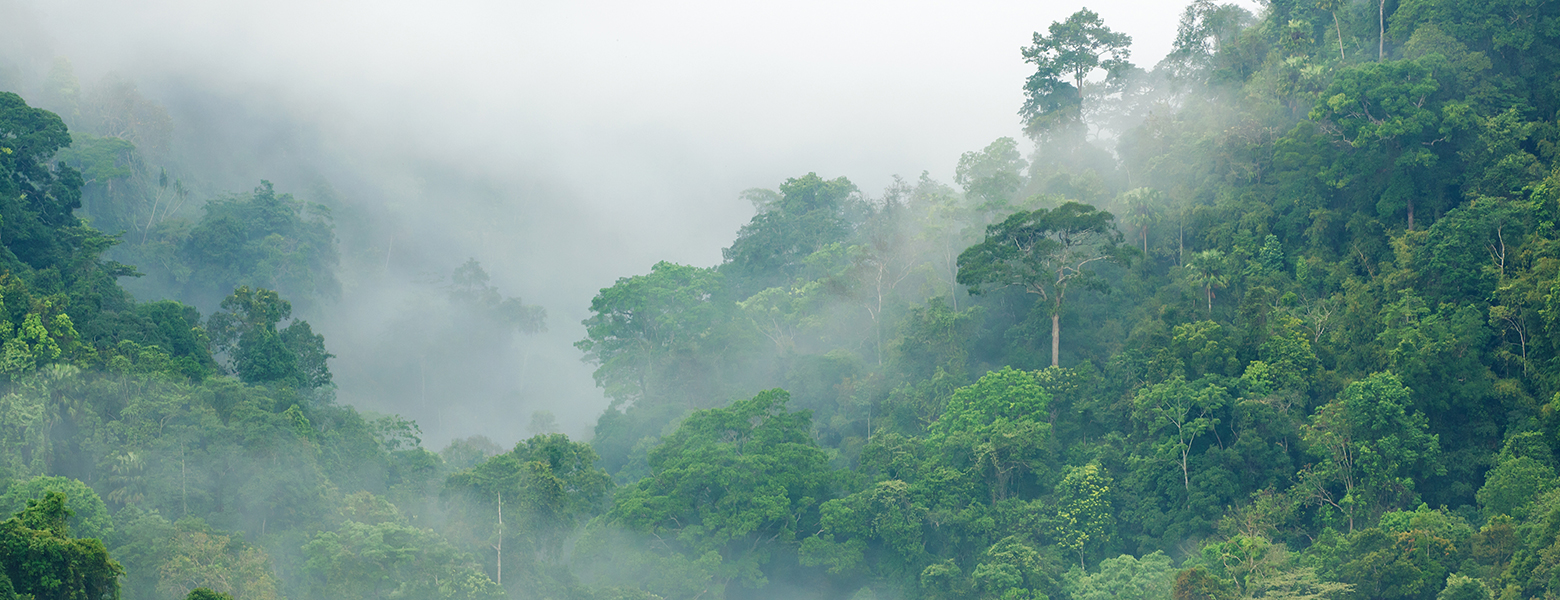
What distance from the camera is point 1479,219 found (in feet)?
92.8

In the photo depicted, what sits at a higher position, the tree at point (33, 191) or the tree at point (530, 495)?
the tree at point (33, 191)

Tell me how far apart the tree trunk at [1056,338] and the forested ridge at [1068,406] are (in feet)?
0.34

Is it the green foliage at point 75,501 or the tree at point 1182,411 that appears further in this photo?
the tree at point 1182,411

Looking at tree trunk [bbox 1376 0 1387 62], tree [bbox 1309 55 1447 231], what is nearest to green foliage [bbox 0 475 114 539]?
tree [bbox 1309 55 1447 231]

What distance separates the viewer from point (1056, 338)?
34.9 metres

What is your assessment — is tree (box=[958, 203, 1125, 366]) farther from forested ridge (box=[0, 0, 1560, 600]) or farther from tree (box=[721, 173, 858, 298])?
tree (box=[721, 173, 858, 298])

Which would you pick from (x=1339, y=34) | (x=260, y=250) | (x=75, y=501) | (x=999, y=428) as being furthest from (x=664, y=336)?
(x=1339, y=34)

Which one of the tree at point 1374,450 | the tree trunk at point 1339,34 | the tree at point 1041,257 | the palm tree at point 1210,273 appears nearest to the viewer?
the tree at point 1374,450

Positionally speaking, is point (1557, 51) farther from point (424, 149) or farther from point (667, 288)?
point (424, 149)

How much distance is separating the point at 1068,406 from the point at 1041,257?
4051mm

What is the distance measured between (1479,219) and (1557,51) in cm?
628

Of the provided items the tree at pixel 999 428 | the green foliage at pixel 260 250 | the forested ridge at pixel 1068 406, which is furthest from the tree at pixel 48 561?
the green foliage at pixel 260 250

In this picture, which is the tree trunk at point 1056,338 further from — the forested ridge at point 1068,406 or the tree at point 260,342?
the tree at point 260,342

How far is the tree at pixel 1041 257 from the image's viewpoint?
3444 centimetres
